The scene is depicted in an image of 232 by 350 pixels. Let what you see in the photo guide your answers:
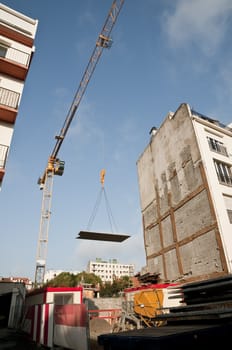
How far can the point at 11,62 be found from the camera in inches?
517

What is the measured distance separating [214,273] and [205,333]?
14801 mm

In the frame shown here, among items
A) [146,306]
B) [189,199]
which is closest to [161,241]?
[189,199]

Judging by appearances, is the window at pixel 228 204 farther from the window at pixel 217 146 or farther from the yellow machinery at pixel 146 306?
the yellow machinery at pixel 146 306

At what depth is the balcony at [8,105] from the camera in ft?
38.9

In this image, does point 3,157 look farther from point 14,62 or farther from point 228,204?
point 228,204

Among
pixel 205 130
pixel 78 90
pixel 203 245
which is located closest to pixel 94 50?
pixel 78 90

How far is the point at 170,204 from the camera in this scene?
21.3 m

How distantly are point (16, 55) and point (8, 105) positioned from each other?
4.33 meters

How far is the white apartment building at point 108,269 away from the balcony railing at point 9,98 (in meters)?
125

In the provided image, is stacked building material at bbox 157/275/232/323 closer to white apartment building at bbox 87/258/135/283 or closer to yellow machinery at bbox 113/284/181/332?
yellow machinery at bbox 113/284/181/332

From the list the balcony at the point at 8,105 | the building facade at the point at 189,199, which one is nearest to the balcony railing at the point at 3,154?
the balcony at the point at 8,105

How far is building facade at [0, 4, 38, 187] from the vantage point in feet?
39.3

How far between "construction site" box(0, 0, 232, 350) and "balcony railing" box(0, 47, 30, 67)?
0.06m

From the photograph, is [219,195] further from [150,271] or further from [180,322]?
[180,322]
